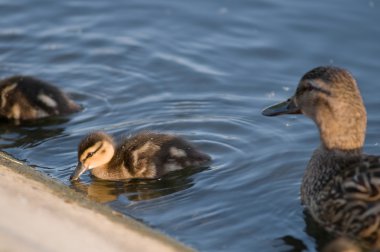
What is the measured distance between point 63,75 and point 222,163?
2241mm

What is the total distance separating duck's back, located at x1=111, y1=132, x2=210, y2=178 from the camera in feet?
20.8

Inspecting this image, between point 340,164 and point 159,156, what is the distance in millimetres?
1460

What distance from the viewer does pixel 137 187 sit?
20.5 feet

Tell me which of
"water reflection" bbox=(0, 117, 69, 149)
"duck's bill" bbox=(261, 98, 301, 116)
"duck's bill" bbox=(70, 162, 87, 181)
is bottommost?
"water reflection" bbox=(0, 117, 69, 149)

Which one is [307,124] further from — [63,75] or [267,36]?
[63,75]

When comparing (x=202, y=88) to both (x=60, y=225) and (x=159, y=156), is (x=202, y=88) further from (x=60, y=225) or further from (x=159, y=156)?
(x=60, y=225)

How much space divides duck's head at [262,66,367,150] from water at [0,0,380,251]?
0.49m

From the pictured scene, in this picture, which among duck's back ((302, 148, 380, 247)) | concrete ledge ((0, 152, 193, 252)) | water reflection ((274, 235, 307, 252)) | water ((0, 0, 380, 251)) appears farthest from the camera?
water ((0, 0, 380, 251))

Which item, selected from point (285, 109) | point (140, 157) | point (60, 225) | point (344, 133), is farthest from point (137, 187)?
point (60, 225)

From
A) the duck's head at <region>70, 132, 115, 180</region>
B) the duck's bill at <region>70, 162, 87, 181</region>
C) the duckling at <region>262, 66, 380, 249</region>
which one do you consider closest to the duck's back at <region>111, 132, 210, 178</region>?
the duck's head at <region>70, 132, 115, 180</region>

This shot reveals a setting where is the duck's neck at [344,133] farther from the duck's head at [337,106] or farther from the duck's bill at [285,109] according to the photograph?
the duck's bill at [285,109]

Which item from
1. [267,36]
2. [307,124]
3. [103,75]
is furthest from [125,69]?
[307,124]

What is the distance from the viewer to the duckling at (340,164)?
489 cm

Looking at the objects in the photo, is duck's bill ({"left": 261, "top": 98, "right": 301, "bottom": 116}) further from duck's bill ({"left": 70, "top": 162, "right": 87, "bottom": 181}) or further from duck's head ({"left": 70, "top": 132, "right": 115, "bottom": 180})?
duck's bill ({"left": 70, "top": 162, "right": 87, "bottom": 181})
